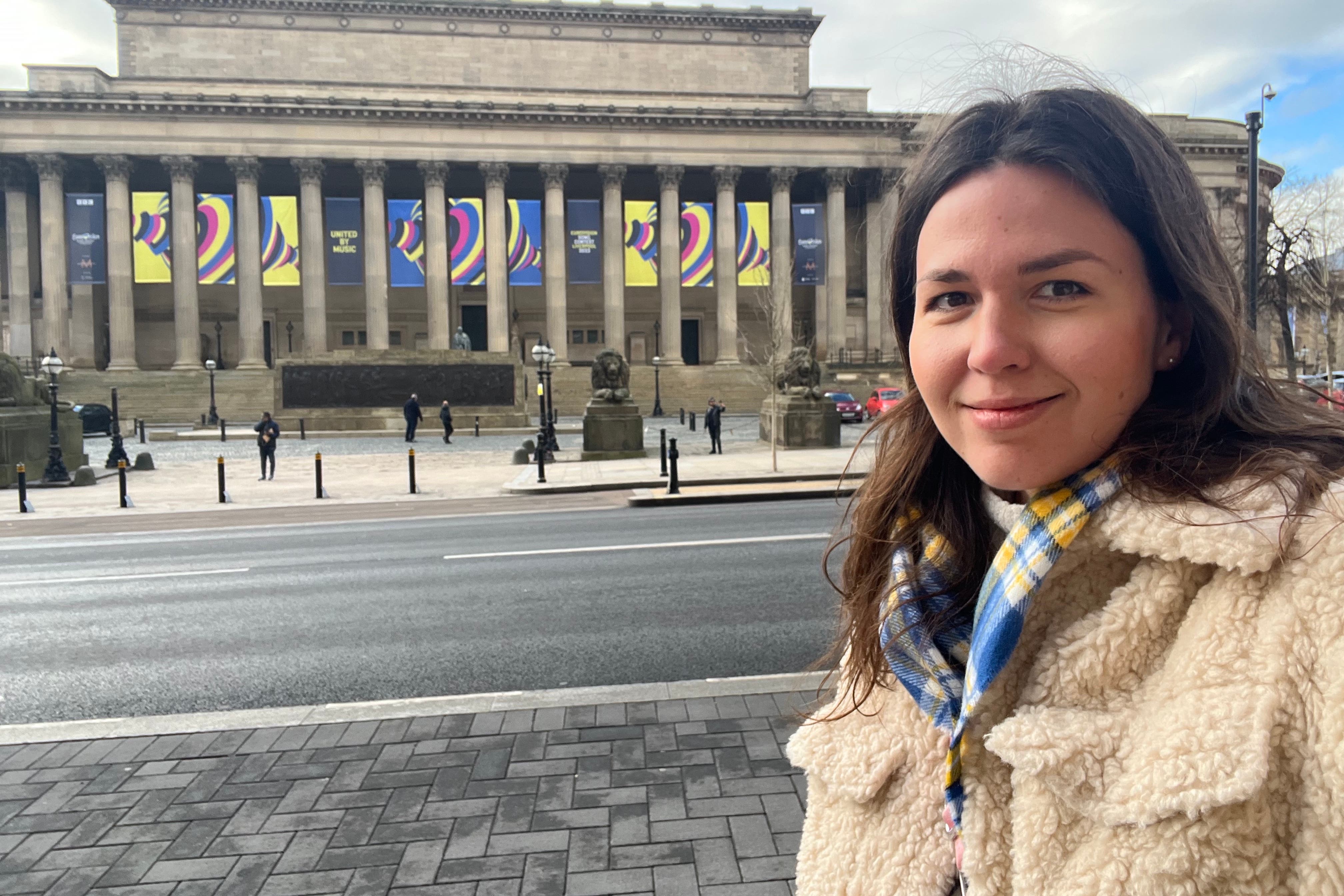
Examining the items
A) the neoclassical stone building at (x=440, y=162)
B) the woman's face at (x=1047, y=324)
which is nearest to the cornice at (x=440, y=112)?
the neoclassical stone building at (x=440, y=162)

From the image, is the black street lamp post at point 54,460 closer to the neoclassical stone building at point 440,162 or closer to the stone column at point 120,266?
the neoclassical stone building at point 440,162

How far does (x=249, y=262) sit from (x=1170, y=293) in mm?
59101

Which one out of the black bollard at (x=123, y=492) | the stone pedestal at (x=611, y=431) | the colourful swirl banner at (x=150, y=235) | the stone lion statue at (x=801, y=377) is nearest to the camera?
the black bollard at (x=123, y=492)

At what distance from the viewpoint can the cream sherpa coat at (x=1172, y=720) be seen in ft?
3.33

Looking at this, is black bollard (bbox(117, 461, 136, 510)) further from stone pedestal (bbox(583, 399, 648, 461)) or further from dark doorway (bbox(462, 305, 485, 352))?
Result: dark doorway (bbox(462, 305, 485, 352))

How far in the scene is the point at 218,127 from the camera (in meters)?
51.7

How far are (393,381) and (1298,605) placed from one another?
126 ft

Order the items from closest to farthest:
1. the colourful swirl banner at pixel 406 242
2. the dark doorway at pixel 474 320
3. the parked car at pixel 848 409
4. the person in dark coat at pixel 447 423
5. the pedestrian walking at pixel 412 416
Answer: the pedestrian walking at pixel 412 416, the person in dark coat at pixel 447 423, the parked car at pixel 848 409, the colourful swirl banner at pixel 406 242, the dark doorway at pixel 474 320

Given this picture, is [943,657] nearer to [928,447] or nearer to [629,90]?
[928,447]

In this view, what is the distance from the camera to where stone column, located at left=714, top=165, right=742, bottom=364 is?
5647 cm

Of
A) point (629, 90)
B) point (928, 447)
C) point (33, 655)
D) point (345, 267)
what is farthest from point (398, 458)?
point (629, 90)

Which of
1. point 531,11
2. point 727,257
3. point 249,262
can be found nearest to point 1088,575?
point 727,257

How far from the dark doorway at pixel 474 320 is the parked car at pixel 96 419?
2863cm

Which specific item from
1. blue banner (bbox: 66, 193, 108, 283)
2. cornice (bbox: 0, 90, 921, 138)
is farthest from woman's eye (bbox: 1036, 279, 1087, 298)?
blue banner (bbox: 66, 193, 108, 283)
